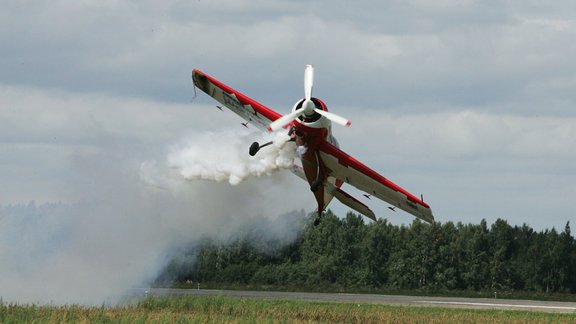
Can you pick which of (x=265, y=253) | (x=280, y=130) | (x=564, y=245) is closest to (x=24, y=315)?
(x=280, y=130)

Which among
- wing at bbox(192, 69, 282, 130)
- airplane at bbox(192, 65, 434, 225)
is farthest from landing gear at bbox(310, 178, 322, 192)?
wing at bbox(192, 69, 282, 130)

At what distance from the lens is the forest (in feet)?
276

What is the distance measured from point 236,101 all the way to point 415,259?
5825 cm

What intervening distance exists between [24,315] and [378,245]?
223 ft

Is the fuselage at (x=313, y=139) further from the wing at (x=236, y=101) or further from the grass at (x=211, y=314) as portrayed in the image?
the grass at (x=211, y=314)

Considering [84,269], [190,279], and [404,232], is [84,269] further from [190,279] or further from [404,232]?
[404,232]

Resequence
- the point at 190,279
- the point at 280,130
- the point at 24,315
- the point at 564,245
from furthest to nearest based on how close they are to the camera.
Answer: the point at 564,245 → the point at 190,279 → the point at 280,130 → the point at 24,315

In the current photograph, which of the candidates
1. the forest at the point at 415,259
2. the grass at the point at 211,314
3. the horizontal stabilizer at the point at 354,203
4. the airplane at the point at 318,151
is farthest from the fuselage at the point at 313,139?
the forest at the point at 415,259

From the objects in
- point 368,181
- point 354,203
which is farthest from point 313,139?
point 354,203

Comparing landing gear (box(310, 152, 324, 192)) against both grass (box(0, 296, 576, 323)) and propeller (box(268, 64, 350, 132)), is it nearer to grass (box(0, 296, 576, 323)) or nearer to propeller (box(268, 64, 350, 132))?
propeller (box(268, 64, 350, 132))

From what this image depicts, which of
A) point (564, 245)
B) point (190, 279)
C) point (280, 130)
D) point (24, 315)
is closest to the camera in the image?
point (24, 315)

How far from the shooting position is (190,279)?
2901 inches

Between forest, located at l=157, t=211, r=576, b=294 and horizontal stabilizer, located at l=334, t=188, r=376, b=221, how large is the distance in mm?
41481

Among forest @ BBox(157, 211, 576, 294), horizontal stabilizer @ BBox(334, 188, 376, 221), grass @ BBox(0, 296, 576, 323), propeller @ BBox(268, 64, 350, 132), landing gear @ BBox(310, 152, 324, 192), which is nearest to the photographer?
grass @ BBox(0, 296, 576, 323)
